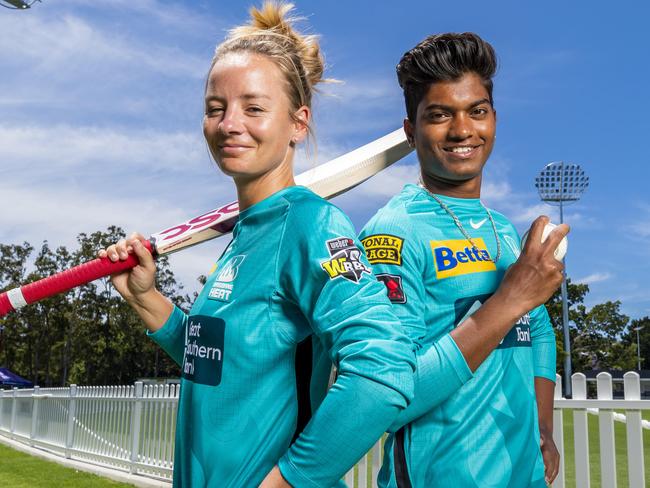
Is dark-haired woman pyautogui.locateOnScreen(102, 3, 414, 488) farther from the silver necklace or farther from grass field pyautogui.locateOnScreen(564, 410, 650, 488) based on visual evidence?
grass field pyautogui.locateOnScreen(564, 410, 650, 488)

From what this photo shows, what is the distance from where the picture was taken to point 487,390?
6.19ft

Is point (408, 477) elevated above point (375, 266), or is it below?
below

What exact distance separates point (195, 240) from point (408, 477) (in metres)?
1.35

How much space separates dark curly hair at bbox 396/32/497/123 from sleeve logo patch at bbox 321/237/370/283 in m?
0.85

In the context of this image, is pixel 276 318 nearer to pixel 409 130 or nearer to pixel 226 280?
pixel 226 280

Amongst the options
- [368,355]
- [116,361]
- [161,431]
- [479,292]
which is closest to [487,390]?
[479,292]

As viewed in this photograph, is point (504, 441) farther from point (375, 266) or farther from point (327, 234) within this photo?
point (327, 234)

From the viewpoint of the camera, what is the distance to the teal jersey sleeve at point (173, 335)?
7.37ft

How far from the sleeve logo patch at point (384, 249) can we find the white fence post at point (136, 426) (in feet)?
34.2

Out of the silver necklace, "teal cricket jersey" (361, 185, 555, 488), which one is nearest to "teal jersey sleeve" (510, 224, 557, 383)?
the silver necklace

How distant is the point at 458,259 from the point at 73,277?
4.66 feet

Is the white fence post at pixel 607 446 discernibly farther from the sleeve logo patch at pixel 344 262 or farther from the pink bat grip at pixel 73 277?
the sleeve logo patch at pixel 344 262

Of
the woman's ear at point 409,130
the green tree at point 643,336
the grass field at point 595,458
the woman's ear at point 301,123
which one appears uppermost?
the green tree at point 643,336

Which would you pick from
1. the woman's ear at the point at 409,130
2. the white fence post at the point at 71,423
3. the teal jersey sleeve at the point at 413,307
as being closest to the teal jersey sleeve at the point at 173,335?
the teal jersey sleeve at the point at 413,307
